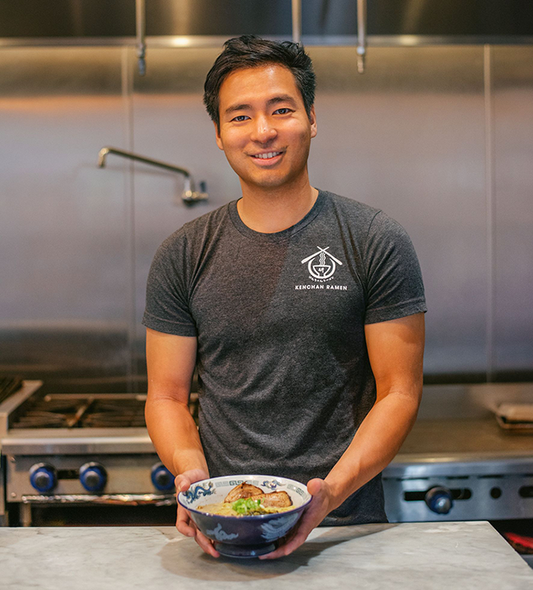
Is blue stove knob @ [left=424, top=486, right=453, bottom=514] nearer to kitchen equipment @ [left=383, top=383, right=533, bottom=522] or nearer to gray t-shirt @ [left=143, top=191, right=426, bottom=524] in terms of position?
kitchen equipment @ [left=383, top=383, right=533, bottom=522]

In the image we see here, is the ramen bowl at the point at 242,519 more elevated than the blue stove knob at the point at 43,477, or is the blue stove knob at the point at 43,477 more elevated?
the ramen bowl at the point at 242,519

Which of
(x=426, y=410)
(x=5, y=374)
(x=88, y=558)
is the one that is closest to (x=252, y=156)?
(x=88, y=558)

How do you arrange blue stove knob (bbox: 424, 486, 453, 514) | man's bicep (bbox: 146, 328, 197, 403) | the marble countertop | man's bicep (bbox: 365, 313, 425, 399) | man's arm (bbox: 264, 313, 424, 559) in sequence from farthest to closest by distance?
1. blue stove knob (bbox: 424, 486, 453, 514)
2. man's bicep (bbox: 146, 328, 197, 403)
3. man's bicep (bbox: 365, 313, 425, 399)
4. man's arm (bbox: 264, 313, 424, 559)
5. the marble countertop

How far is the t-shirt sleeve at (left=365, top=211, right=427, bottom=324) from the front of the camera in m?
1.31

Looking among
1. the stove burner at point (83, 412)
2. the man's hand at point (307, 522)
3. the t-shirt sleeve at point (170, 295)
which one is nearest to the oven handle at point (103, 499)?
the stove burner at point (83, 412)

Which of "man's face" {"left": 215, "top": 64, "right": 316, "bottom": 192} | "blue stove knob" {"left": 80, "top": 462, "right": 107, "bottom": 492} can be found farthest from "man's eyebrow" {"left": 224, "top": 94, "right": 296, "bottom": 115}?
"blue stove knob" {"left": 80, "top": 462, "right": 107, "bottom": 492}

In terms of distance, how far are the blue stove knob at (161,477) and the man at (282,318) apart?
56 centimetres

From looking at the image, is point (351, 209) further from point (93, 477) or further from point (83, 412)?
point (83, 412)

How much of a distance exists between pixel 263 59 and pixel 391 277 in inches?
21.0

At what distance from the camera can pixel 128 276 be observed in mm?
2602

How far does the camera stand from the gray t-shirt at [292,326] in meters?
1.34

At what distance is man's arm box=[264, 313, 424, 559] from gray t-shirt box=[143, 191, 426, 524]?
0.12ft

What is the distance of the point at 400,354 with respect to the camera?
4.30 feet

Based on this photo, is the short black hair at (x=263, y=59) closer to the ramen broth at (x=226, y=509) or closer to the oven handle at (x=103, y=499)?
the ramen broth at (x=226, y=509)
